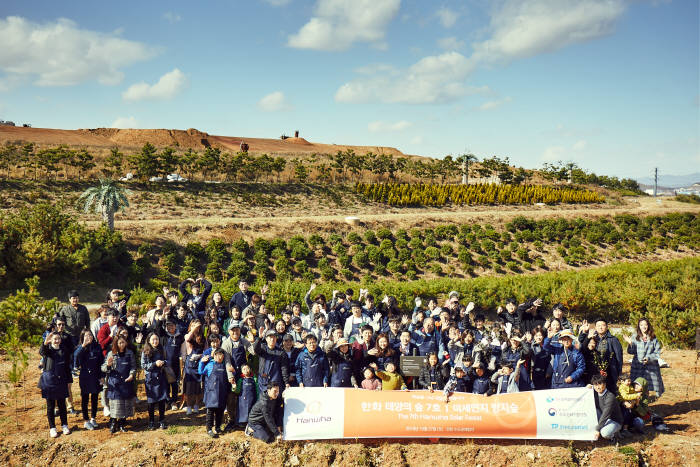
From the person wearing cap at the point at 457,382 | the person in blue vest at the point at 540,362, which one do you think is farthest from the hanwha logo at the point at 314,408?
the person in blue vest at the point at 540,362

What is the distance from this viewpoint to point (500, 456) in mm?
7816

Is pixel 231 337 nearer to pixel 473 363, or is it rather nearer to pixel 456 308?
pixel 473 363

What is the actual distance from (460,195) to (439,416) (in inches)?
1626

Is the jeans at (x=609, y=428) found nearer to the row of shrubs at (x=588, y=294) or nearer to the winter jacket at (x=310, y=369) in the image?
the winter jacket at (x=310, y=369)

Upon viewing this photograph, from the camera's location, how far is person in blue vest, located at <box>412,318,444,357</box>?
9.36m

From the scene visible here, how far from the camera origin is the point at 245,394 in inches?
316

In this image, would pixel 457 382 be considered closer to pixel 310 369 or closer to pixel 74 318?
pixel 310 369

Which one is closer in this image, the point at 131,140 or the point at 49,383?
the point at 49,383

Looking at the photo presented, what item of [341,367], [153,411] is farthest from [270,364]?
[153,411]

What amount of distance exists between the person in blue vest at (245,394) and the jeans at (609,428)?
20.0 feet

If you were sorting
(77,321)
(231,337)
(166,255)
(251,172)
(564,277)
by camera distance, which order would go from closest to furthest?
(231,337) < (77,321) < (564,277) < (166,255) < (251,172)

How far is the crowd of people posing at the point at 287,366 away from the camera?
310 inches

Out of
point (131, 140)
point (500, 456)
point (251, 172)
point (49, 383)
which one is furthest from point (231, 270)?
point (131, 140)

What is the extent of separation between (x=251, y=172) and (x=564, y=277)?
3663cm
